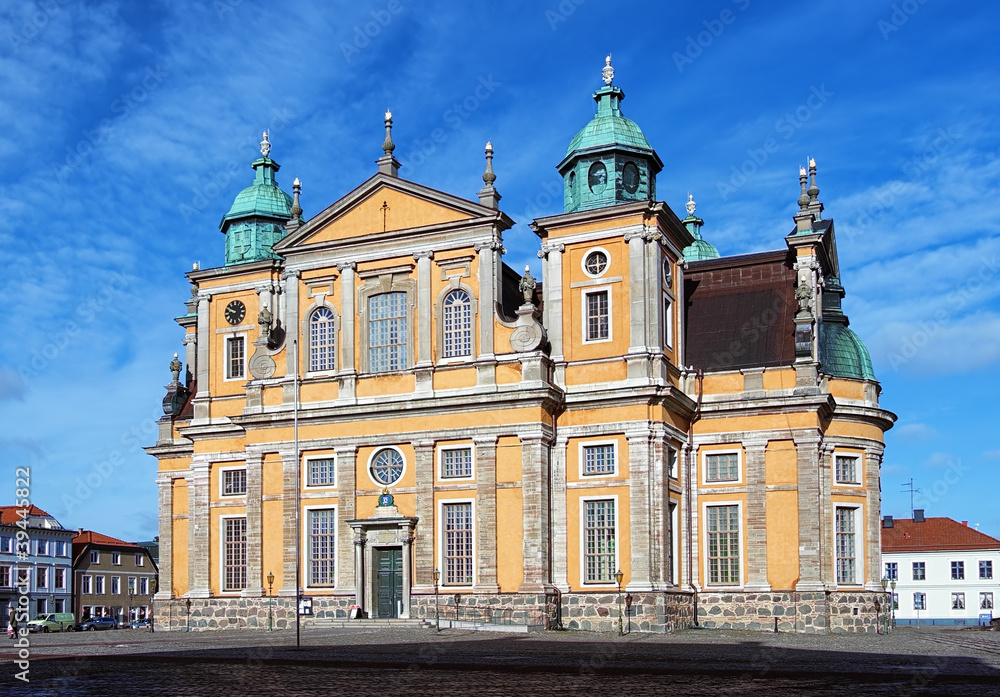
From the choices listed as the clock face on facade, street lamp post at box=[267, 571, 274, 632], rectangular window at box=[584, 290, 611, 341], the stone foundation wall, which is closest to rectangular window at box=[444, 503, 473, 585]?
street lamp post at box=[267, 571, 274, 632]

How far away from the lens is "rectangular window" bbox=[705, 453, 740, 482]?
157 ft

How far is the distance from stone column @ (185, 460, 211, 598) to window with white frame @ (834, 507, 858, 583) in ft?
83.8

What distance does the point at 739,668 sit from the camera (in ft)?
82.0

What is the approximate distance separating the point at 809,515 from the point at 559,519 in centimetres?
936

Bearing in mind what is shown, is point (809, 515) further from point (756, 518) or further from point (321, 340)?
point (321, 340)

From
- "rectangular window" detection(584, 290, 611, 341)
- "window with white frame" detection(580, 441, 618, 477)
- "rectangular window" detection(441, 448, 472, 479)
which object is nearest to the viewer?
"window with white frame" detection(580, 441, 618, 477)

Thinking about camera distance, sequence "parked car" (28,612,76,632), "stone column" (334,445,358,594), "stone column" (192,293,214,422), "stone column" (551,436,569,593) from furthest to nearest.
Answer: "parked car" (28,612,76,632) → "stone column" (192,293,214,422) → "stone column" (334,445,358,594) → "stone column" (551,436,569,593)

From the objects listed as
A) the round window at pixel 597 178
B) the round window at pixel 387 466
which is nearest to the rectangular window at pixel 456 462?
the round window at pixel 387 466

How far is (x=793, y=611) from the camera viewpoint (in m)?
45.5

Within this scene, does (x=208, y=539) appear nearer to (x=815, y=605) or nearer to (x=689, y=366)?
(x=689, y=366)

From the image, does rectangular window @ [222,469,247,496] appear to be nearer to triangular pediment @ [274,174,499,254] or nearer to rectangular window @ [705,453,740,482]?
triangular pediment @ [274,174,499,254]

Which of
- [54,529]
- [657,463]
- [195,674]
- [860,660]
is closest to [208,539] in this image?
[657,463]

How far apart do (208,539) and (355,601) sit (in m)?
9.10

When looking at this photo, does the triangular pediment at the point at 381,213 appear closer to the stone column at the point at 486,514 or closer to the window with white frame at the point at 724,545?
the stone column at the point at 486,514
